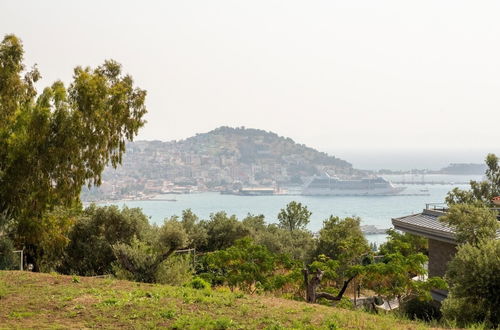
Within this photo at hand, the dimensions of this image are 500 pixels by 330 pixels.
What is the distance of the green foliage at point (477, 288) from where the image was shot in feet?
27.8

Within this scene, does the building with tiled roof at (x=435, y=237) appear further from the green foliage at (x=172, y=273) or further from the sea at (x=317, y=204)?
the sea at (x=317, y=204)

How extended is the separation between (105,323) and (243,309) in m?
2.05

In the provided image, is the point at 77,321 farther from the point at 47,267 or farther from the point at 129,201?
the point at 129,201

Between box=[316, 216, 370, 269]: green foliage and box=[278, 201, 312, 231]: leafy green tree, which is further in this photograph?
box=[278, 201, 312, 231]: leafy green tree

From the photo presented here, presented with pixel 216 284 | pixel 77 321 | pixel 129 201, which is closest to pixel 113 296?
pixel 77 321

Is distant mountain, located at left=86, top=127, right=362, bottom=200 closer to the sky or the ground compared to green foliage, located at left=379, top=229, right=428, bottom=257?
closer to the sky

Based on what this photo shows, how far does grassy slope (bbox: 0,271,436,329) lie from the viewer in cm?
710

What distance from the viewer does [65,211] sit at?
618 inches

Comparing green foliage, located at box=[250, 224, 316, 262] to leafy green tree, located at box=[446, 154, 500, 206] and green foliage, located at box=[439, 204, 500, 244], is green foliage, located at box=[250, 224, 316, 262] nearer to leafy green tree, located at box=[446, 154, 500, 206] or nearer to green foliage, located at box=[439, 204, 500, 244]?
green foliage, located at box=[439, 204, 500, 244]

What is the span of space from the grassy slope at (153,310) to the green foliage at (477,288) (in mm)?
1562

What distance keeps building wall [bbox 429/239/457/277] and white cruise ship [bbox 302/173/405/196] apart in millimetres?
105480

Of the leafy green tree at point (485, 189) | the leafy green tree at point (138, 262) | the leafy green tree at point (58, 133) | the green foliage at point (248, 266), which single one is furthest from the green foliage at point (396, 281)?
the leafy green tree at point (485, 189)

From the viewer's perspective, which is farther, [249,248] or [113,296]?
[249,248]

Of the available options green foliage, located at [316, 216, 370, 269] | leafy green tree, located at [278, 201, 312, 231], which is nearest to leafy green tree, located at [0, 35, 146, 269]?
green foliage, located at [316, 216, 370, 269]
